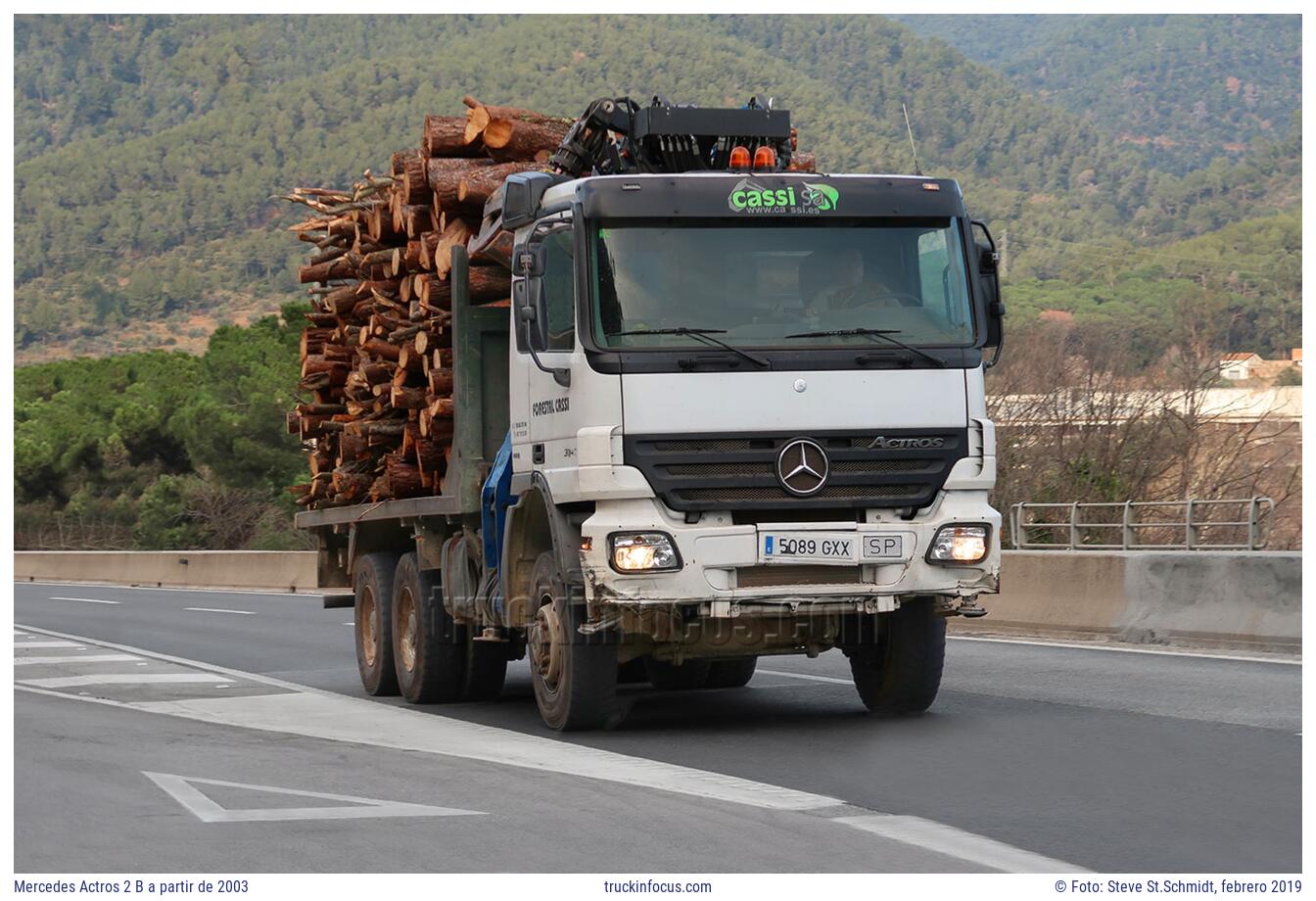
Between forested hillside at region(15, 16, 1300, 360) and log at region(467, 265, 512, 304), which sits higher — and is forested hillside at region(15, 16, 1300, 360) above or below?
above

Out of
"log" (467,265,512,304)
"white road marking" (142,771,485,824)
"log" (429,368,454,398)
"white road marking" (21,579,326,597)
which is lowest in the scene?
"white road marking" (21,579,326,597)

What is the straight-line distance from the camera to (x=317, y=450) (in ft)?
57.2

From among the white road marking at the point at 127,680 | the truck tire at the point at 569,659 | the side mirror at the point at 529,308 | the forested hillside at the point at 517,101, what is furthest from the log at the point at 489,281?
the forested hillside at the point at 517,101

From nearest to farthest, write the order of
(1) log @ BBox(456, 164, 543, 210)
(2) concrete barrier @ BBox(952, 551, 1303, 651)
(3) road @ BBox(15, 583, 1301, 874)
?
(3) road @ BBox(15, 583, 1301, 874), (1) log @ BBox(456, 164, 543, 210), (2) concrete barrier @ BBox(952, 551, 1303, 651)

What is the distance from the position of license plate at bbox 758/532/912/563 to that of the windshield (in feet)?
3.41

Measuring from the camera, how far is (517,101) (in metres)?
144

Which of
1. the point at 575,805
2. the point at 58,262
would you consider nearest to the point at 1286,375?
the point at 575,805

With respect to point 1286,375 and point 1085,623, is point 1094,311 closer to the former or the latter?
point 1286,375

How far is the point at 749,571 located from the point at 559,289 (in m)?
1.85

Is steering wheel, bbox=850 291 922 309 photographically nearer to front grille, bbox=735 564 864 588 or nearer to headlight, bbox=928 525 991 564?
headlight, bbox=928 525 991 564

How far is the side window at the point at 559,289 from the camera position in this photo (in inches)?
429

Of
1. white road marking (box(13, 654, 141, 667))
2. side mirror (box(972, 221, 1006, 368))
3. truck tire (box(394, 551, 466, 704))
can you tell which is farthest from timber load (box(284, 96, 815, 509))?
white road marking (box(13, 654, 141, 667))

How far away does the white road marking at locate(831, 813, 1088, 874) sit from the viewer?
23.6 feet

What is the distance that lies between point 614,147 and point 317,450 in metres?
6.02
